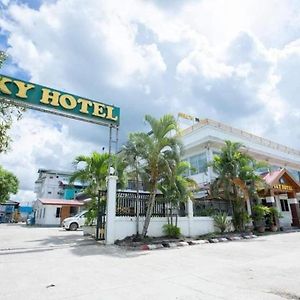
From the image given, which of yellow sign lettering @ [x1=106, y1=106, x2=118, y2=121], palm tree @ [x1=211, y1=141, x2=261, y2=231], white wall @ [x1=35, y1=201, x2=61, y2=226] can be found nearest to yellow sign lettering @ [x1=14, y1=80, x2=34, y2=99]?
yellow sign lettering @ [x1=106, y1=106, x2=118, y2=121]

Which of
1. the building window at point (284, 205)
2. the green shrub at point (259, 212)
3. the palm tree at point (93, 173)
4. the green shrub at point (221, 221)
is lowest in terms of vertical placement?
the green shrub at point (221, 221)

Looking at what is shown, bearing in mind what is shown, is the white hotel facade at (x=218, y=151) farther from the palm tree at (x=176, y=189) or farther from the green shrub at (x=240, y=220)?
the palm tree at (x=176, y=189)

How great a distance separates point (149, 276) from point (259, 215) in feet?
47.3

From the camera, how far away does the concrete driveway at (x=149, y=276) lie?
4758mm

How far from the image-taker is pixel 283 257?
8.40 meters

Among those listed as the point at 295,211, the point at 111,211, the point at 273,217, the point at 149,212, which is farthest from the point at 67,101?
the point at 295,211

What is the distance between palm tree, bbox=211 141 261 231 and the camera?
56.1ft

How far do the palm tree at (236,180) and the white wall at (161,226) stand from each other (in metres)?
2.17

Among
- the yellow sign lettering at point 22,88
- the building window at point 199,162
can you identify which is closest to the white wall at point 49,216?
the building window at point 199,162

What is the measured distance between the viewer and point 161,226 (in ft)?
47.2

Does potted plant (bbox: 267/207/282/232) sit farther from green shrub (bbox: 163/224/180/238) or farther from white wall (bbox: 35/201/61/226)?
white wall (bbox: 35/201/61/226)

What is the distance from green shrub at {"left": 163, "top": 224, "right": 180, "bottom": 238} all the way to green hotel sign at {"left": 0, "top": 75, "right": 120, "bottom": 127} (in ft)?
20.6

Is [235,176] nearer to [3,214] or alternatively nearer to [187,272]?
[187,272]

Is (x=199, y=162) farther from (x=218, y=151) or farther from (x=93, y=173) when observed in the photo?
(x=93, y=173)
